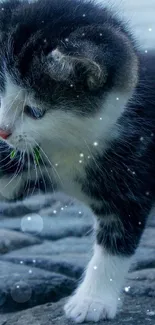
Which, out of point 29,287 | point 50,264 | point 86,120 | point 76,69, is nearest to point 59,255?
point 50,264

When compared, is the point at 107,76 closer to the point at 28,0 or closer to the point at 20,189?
the point at 28,0

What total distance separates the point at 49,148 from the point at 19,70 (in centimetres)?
15

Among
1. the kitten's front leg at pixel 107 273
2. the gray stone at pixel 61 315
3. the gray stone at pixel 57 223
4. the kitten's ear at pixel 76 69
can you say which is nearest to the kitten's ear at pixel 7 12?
the kitten's ear at pixel 76 69

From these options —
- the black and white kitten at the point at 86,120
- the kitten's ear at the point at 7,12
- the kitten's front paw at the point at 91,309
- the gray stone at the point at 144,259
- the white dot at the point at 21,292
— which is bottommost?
the gray stone at the point at 144,259

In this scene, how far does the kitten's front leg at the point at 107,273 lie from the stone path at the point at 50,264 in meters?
0.03

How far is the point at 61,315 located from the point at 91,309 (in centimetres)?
6

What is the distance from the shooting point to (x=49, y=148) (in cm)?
149

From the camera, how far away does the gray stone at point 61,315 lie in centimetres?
160

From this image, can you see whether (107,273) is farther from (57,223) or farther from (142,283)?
(57,223)

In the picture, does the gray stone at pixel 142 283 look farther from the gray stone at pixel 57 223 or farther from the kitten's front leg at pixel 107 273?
the gray stone at pixel 57 223

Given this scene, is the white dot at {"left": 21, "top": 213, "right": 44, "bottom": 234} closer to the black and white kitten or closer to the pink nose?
the black and white kitten

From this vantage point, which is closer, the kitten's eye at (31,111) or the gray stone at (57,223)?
the kitten's eye at (31,111)

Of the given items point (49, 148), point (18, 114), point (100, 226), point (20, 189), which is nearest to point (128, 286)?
point (100, 226)

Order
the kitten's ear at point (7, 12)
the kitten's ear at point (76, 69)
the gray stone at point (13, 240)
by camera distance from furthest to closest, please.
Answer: the gray stone at point (13, 240)
the kitten's ear at point (7, 12)
the kitten's ear at point (76, 69)
